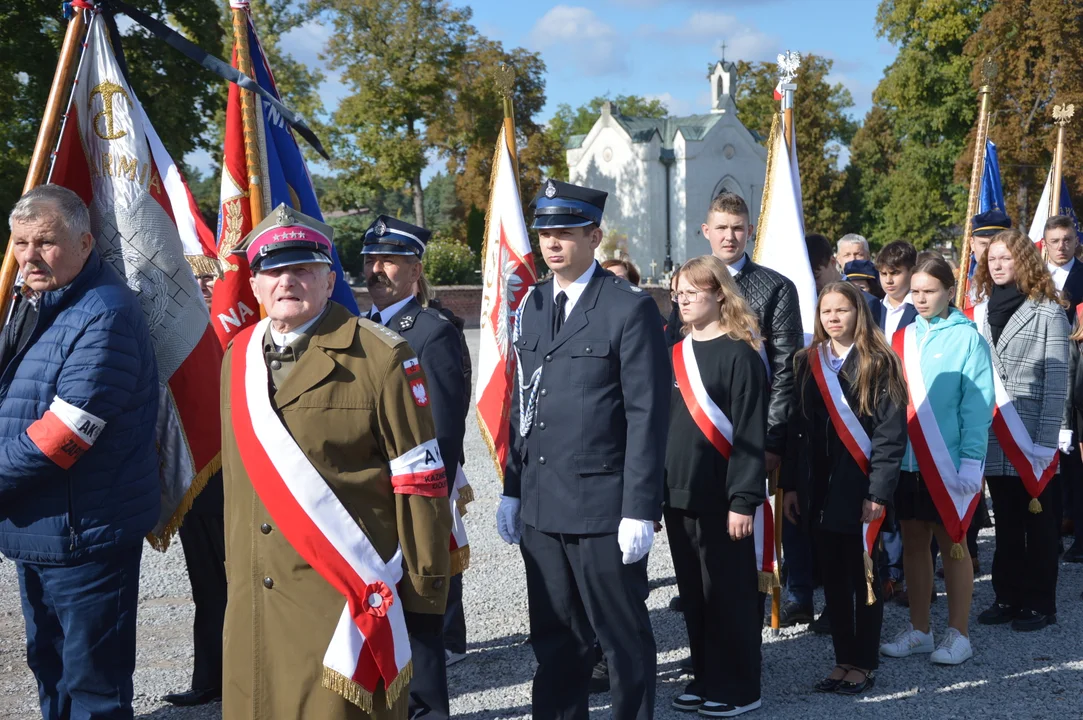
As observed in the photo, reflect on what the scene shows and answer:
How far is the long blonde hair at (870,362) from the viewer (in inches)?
196

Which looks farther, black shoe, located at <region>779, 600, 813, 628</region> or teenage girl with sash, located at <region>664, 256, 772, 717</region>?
black shoe, located at <region>779, 600, 813, 628</region>

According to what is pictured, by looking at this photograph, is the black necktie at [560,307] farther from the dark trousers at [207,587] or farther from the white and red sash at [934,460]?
the white and red sash at [934,460]

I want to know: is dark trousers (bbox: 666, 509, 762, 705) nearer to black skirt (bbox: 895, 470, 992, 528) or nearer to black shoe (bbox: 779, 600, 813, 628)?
black skirt (bbox: 895, 470, 992, 528)

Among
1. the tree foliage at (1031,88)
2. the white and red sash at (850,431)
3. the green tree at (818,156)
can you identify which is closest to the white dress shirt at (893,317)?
the white and red sash at (850,431)

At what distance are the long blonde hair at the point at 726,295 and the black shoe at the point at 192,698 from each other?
2923 millimetres

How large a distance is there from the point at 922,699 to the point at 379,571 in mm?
3029

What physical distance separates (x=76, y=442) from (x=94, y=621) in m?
0.66

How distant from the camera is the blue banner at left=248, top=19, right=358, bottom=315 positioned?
18.3 feet

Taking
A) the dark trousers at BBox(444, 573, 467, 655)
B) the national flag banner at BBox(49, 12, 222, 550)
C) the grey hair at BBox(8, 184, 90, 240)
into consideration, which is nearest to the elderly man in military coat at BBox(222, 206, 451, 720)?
the grey hair at BBox(8, 184, 90, 240)

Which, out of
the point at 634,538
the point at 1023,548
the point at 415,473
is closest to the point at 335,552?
the point at 415,473

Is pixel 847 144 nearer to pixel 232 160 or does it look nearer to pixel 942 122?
pixel 942 122

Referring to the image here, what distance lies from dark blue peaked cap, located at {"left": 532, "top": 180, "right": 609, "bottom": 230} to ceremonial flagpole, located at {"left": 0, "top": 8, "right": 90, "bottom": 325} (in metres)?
2.19

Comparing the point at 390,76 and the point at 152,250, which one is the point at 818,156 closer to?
the point at 390,76

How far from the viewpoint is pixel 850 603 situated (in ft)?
16.4
